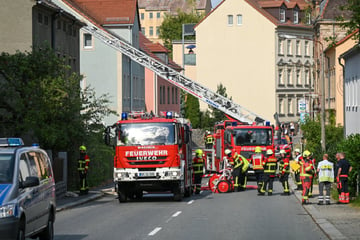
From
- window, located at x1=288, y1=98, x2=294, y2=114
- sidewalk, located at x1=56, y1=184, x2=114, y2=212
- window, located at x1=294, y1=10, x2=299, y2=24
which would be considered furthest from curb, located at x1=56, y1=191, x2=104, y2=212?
window, located at x1=294, y1=10, x2=299, y2=24

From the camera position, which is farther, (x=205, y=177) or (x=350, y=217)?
(x=205, y=177)

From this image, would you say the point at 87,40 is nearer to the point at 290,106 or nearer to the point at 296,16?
the point at 290,106

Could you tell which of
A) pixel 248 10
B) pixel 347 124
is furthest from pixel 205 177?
pixel 248 10

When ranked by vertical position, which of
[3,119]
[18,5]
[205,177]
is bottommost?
[205,177]

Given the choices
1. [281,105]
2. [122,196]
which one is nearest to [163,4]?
[281,105]

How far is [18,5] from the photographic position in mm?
41000

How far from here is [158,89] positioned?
7888 centimetres

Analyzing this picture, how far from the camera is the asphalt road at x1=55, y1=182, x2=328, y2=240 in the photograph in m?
17.2

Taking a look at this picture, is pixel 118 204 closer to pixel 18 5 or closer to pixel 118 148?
pixel 118 148

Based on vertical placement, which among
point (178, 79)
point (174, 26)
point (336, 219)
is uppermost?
point (174, 26)

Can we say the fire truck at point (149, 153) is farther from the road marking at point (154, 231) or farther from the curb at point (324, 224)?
the road marking at point (154, 231)

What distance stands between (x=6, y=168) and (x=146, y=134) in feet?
43.7

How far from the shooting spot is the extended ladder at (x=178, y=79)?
54.1 metres

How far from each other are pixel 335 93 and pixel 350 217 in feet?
137
